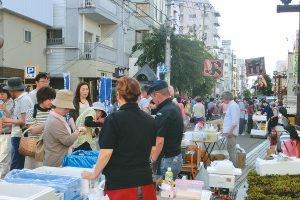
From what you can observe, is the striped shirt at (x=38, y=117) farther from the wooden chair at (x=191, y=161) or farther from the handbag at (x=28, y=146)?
the wooden chair at (x=191, y=161)

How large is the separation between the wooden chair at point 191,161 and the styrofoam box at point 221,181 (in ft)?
1.95

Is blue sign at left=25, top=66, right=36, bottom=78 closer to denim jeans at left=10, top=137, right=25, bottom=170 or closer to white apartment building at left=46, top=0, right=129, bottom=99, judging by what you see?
white apartment building at left=46, top=0, right=129, bottom=99

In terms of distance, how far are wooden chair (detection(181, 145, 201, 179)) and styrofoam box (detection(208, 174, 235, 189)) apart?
0.59 m

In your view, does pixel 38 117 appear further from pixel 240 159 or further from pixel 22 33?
pixel 22 33

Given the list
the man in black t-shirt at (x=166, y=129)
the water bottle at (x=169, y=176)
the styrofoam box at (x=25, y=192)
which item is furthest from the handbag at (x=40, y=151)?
the styrofoam box at (x=25, y=192)

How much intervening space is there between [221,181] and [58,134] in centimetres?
317

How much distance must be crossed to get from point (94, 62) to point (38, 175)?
2202 centimetres

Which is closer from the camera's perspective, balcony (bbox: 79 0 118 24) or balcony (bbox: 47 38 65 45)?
balcony (bbox: 79 0 118 24)

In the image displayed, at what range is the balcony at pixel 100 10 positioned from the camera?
82.1 ft

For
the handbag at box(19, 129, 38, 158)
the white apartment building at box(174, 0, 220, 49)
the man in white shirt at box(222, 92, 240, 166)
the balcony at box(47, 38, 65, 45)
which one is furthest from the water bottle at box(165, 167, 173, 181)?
the white apartment building at box(174, 0, 220, 49)

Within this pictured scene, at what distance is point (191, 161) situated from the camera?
805cm

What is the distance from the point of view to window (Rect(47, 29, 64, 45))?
84.1 feet

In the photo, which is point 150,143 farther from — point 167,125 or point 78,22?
point 78,22

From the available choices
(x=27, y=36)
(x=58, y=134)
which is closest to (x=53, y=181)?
(x=58, y=134)
